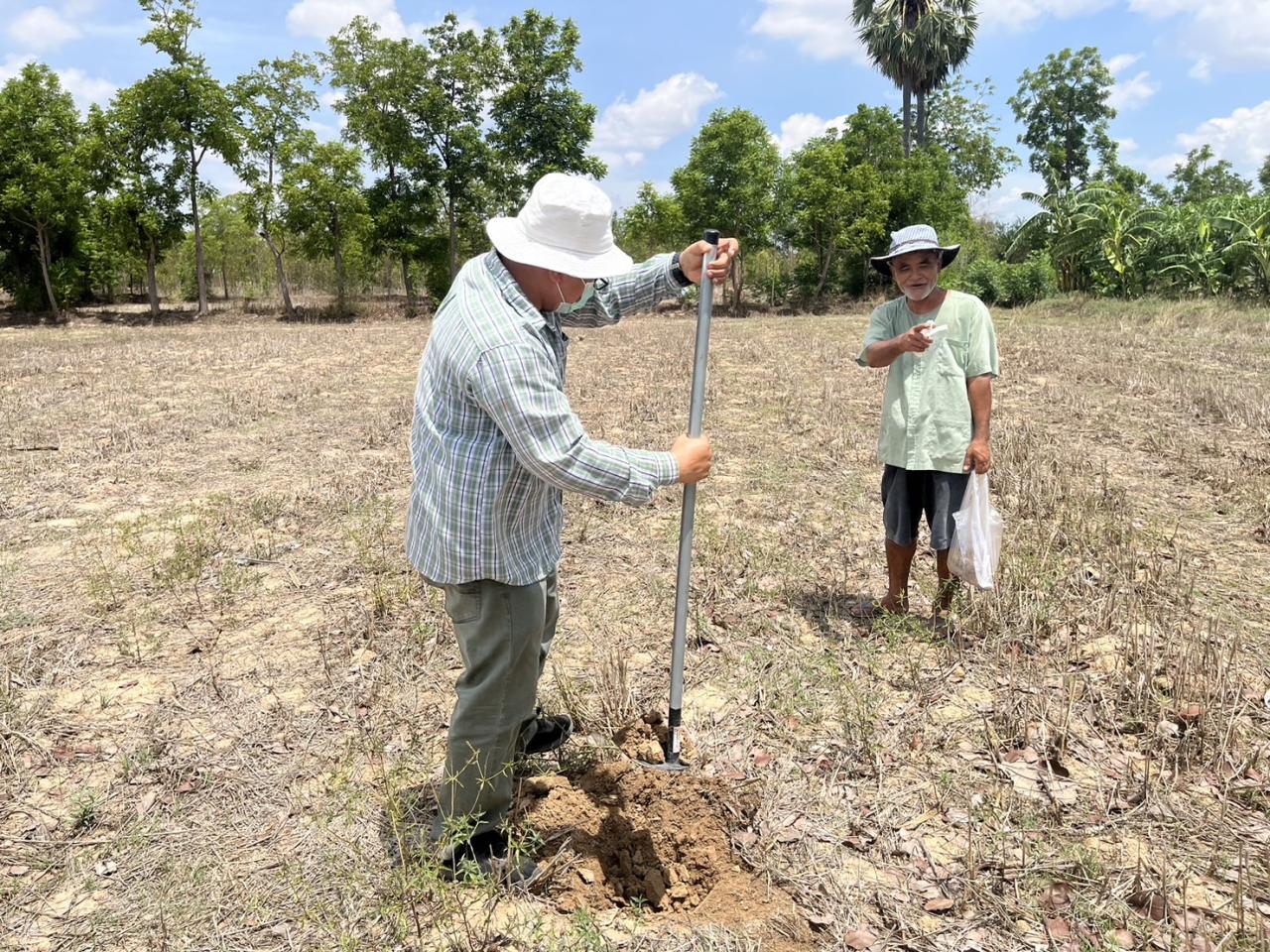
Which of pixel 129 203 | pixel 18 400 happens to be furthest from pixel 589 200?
pixel 129 203

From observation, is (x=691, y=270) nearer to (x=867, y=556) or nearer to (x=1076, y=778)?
(x=1076, y=778)

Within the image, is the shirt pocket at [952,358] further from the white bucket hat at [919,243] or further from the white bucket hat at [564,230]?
the white bucket hat at [564,230]

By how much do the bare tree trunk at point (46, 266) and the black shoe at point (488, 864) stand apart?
29.7 meters

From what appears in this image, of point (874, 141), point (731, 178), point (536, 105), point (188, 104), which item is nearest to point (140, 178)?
point (188, 104)

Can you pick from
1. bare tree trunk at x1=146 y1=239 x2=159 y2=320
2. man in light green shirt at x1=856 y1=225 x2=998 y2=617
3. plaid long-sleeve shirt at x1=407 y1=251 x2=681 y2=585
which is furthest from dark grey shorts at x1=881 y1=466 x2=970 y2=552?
bare tree trunk at x1=146 y1=239 x2=159 y2=320

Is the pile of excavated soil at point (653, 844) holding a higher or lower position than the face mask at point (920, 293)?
lower

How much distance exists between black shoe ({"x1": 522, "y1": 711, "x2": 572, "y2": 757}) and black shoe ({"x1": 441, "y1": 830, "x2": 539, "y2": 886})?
1.67 feet

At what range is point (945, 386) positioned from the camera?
150 inches

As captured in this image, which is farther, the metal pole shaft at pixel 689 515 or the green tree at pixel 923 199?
the green tree at pixel 923 199

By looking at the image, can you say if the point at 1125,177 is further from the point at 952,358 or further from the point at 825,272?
the point at 952,358

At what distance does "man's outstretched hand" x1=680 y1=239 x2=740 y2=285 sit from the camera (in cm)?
278

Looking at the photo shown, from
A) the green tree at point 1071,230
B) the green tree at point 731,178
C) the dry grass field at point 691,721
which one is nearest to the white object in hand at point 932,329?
the dry grass field at point 691,721

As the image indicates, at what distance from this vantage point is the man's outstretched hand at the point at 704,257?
9.12 ft

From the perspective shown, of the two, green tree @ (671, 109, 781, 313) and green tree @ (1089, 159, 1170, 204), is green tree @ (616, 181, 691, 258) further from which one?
green tree @ (1089, 159, 1170, 204)
